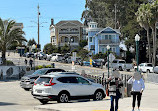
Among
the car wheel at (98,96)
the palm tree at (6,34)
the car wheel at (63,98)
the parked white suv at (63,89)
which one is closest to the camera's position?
the parked white suv at (63,89)

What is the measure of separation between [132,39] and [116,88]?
64.4 m

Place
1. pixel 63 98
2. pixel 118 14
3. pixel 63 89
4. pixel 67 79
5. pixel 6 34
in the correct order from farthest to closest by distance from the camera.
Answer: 1. pixel 118 14
2. pixel 6 34
3. pixel 67 79
4. pixel 63 98
5. pixel 63 89

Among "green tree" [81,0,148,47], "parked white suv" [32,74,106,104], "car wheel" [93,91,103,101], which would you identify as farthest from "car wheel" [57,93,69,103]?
"green tree" [81,0,148,47]

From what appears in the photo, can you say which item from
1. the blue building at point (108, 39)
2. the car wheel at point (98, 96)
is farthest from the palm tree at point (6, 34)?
the blue building at point (108, 39)

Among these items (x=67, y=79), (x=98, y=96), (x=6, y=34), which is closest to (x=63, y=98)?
(x=67, y=79)

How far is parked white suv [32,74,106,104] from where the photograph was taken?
1789cm

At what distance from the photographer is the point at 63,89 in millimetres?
18391

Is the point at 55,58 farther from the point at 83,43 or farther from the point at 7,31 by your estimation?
the point at 83,43

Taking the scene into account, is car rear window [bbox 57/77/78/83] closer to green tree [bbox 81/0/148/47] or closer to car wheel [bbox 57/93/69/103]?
car wheel [bbox 57/93/69/103]

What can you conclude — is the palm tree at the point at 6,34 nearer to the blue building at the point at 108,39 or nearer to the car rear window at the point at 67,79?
the car rear window at the point at 67,79

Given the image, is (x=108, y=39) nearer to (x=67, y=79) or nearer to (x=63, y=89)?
(x=67, y=79)

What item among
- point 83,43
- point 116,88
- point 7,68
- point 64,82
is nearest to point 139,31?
point 83,43

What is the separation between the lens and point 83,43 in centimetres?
10575

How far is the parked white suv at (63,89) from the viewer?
17.9 m
